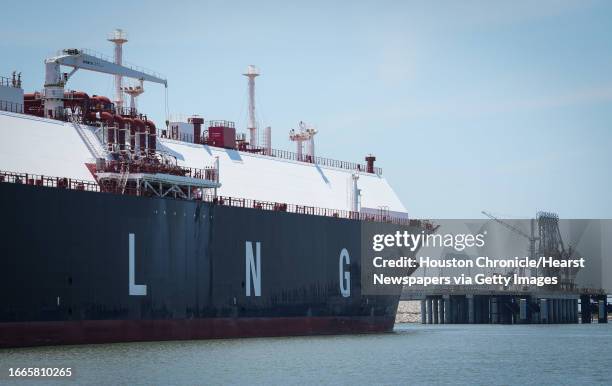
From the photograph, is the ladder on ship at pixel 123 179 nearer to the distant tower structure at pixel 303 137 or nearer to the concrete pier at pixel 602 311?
the distant tower structure at pixel 303 137

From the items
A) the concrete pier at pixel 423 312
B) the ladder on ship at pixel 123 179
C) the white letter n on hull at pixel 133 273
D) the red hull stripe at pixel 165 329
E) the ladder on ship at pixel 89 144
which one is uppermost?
the ladder on ship at pixel 89 144

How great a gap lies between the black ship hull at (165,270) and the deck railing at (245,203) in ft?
3.71

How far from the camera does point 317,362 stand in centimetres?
6462

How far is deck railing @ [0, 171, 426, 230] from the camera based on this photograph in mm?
69938

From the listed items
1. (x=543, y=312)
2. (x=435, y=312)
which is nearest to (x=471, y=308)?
(x=435, y=312)

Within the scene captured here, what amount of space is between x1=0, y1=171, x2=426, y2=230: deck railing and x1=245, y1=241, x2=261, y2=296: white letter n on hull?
2.93 metres

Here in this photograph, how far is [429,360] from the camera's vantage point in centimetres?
6844

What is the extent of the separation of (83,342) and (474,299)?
10361 cm

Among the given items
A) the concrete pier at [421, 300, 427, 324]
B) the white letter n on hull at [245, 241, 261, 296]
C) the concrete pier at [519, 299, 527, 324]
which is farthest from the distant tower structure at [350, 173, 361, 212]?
the concrete pier at [421, 300, 427, 324]

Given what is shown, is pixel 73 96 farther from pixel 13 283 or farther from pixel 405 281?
pixel 405 281

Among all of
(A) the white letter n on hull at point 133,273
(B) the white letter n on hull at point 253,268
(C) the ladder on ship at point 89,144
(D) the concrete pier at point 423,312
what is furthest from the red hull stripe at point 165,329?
(D) the concrete pier at point 423,312

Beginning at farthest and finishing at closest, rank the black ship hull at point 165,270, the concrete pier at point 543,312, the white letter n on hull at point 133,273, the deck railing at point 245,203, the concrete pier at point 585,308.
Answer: the concrete pier at point 585,308 < the concrete pier at point 543,312 < the white letter n on hull at point 133,273 < the deck railing at point 245,203 < the black ship hull at point 165,270

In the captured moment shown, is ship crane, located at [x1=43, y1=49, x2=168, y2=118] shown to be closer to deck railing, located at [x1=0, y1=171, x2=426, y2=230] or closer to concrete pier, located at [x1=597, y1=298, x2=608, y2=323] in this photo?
deck railing, located at [x1=0, y1=171, x2=426, y2=230]

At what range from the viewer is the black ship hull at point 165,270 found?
221ft
